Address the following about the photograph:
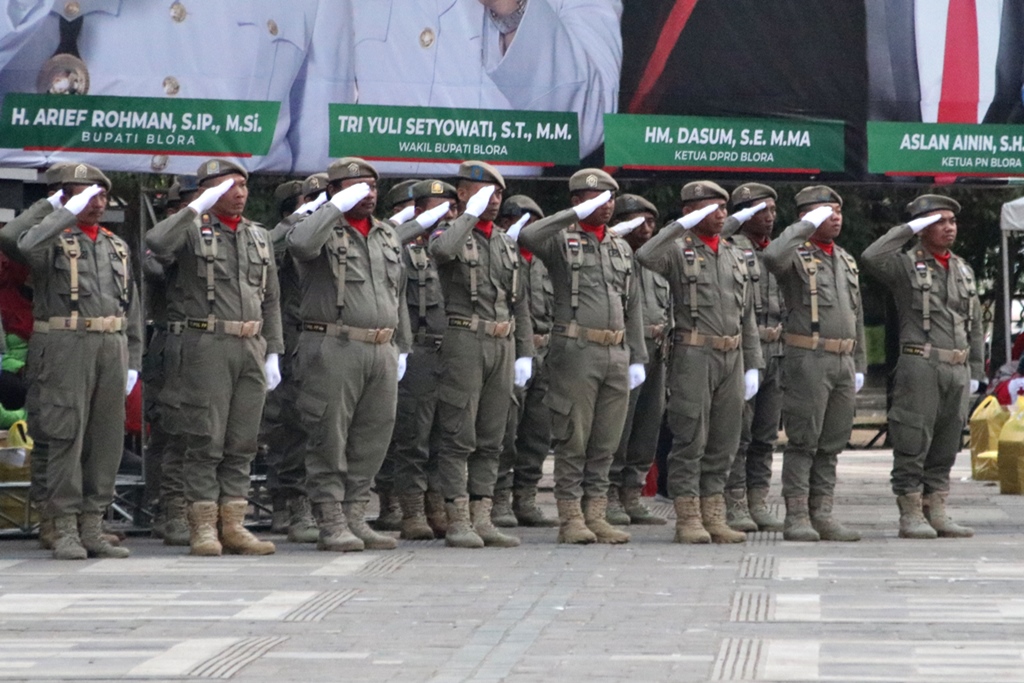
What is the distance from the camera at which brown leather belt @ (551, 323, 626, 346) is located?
11.6 meters

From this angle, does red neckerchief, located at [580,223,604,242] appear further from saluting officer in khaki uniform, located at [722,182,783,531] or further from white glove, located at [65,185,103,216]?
white glove, located at [65,185,103,216]

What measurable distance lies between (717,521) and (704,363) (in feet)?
3.09

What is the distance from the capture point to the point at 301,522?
1199cm

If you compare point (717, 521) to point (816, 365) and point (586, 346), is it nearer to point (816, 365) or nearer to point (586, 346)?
point (816, 365)

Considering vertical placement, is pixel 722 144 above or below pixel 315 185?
above

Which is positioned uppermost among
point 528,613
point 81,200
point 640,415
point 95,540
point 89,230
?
point 81,200

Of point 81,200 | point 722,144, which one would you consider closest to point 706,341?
point 722,144

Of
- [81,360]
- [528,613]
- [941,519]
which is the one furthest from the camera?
[941,519]

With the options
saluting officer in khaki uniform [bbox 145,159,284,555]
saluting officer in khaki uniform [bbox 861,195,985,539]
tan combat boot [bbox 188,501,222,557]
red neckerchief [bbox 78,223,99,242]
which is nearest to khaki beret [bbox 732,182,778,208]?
saluting officer in khaki uniform [bbox 861,195,985,539]

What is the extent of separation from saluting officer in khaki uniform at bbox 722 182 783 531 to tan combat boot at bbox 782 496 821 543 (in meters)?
0.57

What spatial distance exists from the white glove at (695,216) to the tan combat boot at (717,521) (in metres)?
1.64

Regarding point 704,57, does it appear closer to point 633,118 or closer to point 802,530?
point 633,118

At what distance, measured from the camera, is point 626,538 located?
11.9m

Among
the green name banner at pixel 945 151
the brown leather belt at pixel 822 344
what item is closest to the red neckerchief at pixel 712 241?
the brown leather belt at pixel 822 344
